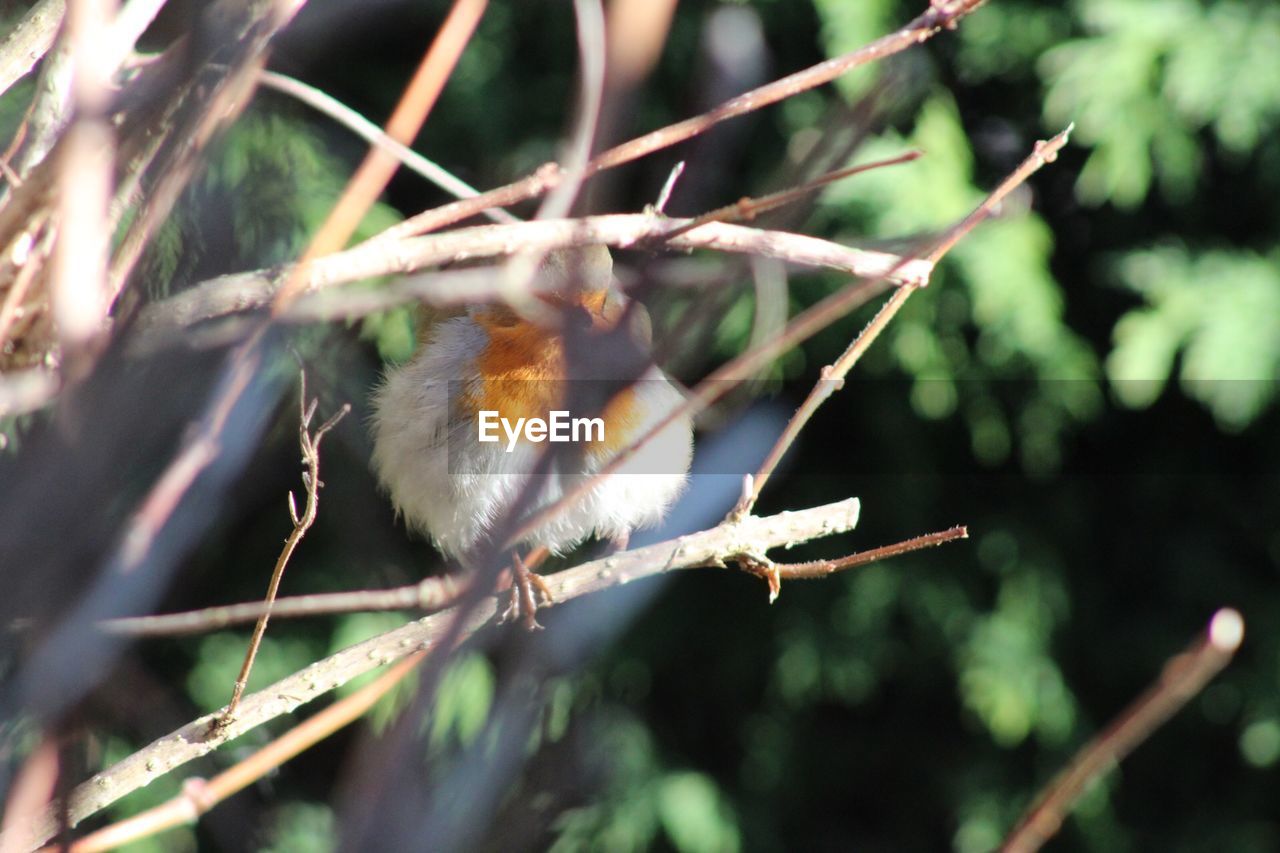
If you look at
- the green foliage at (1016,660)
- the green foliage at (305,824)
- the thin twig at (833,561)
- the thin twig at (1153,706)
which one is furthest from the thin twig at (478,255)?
the green foliage at (1016,660)

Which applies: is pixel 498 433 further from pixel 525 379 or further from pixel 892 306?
pixel 892 306

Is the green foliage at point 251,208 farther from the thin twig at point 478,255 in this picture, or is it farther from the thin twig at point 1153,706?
the thin twig at point 1153,706

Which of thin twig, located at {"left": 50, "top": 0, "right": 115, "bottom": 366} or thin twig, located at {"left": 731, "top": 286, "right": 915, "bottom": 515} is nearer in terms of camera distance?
thin twig, located at {"left": 50, "top": 0, "right": 115, "bottom": 366}

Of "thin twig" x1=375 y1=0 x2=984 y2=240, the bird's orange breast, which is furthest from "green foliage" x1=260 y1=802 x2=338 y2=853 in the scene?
"thin twig" x1=375 y1=0 x2=984 y2=240

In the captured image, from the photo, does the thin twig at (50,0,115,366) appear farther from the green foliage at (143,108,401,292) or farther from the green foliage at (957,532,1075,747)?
the green foliage at (957,532,1075,747)

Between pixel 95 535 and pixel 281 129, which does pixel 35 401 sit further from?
pixel 281 129

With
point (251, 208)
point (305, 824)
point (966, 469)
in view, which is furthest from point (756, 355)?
point (966, 469)

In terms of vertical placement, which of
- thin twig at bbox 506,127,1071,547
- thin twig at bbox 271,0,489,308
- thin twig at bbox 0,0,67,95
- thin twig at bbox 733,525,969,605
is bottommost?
thin twig at bbox 733,525,969,605

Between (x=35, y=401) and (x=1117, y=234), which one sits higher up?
(x=35, y=401)

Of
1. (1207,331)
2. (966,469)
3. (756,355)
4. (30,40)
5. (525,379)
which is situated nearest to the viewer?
(756,355)

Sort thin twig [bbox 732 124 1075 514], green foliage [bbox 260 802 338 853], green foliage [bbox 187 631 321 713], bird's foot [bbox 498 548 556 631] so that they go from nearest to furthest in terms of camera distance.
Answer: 1. thin twig [bbox 732 124 1075 514]
2. bird's foot [bbox 498 548 556 631]
3. green foliage [bbox 260 802 338 853]
4. green foliage [bbox 187 631 321 713]

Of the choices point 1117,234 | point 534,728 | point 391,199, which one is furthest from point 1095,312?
point 534,728
